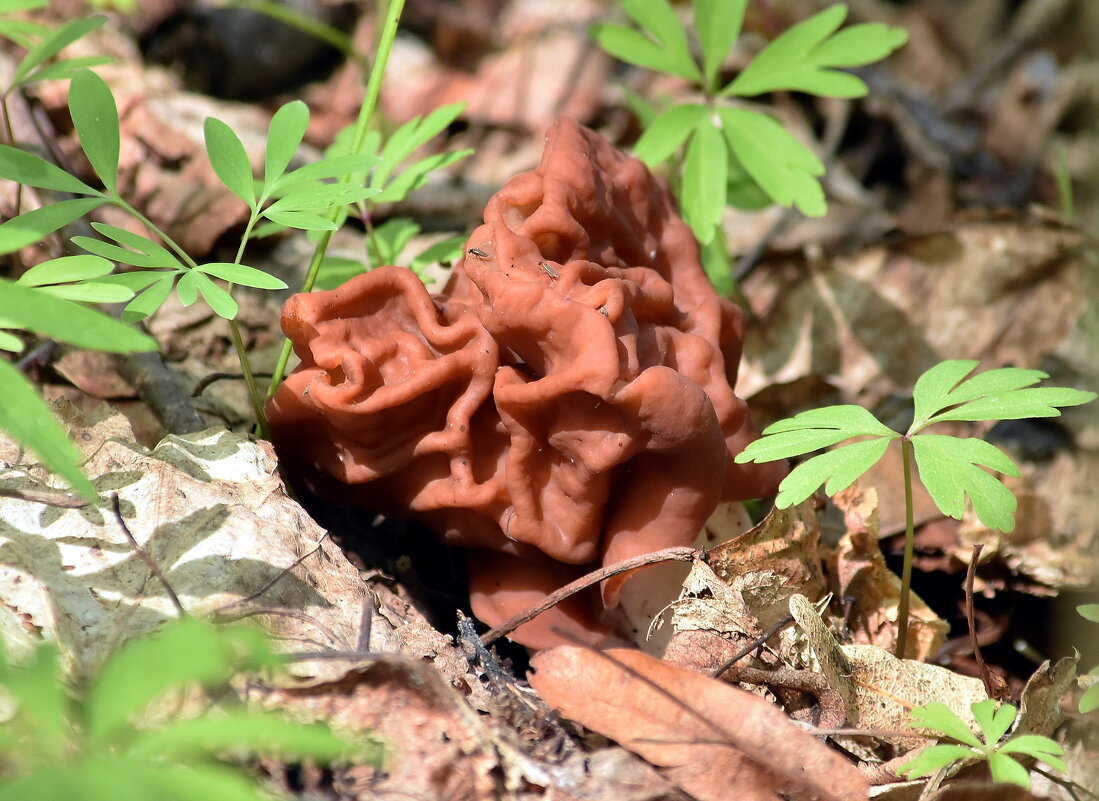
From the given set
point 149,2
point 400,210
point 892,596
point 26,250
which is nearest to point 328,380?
point 26,250

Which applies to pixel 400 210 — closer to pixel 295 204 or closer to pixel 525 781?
pixel 295 204

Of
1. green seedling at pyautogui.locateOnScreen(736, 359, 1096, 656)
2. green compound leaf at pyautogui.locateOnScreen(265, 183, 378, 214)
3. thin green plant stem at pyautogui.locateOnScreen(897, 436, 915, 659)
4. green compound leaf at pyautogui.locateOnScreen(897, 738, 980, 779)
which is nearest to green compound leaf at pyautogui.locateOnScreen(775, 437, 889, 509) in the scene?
green seedling at pyautogui.locateOnScreen(736, 359, 1096, 656)

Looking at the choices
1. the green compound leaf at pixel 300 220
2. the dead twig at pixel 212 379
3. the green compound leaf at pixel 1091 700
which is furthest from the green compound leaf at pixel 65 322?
the green compound leaf at pixel 1091 700

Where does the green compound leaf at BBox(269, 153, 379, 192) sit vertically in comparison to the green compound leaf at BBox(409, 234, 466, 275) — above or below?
above

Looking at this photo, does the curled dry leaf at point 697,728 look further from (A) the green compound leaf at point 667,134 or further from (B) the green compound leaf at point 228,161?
(A) the green compound leaf at point 667,134

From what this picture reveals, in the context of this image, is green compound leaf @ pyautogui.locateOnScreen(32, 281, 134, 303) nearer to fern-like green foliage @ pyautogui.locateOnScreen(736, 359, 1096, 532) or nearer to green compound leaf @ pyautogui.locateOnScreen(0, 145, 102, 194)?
green compound leaf @ pyautogui.locateOnScreen(0, 145, 102, 194)

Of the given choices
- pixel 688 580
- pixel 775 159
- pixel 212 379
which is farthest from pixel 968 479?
pixel 212 379
